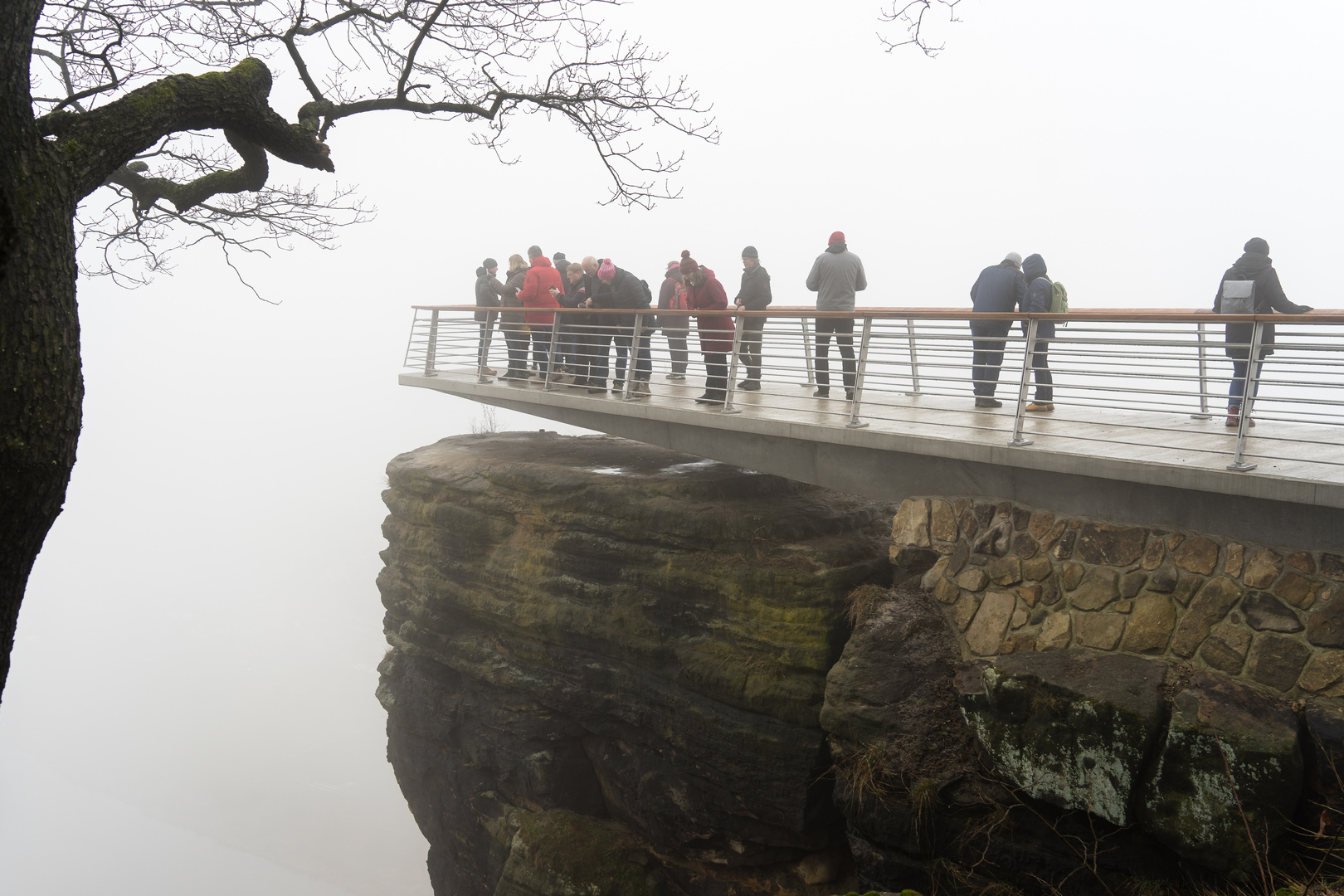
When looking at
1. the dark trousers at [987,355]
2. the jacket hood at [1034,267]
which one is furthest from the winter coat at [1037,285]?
the dark trousers at [987,355]

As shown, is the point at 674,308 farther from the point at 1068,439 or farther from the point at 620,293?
the point at 1068,439

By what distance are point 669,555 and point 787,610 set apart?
1546 millimetres

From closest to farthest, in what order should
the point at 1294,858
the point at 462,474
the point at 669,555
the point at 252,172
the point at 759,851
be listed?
1. the point at 1294,858
2. the point at 252,172
3. the point at 759,851
4. the point at 669,555
5. the point at 462,474

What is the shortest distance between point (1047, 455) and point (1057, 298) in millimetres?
3019

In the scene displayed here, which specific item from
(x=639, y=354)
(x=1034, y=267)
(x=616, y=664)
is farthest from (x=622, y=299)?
(x=1034, y=267)

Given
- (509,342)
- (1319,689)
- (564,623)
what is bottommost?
(564,623)

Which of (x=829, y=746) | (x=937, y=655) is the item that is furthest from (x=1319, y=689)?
(x=829, y=746)

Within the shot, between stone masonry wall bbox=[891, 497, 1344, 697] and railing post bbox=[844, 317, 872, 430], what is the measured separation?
887mm

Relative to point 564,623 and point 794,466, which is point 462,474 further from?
point 794,466

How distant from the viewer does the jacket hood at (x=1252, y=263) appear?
23.1 feet

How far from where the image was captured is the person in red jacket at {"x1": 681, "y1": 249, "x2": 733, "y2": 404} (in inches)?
385

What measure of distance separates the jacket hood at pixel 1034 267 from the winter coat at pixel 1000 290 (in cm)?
5

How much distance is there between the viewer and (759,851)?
8.30 metres

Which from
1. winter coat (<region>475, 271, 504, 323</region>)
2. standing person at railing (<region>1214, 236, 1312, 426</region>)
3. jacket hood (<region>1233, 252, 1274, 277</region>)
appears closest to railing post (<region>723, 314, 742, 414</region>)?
standing person at railing (<region>1214, 236, 1312, 426</region>)
